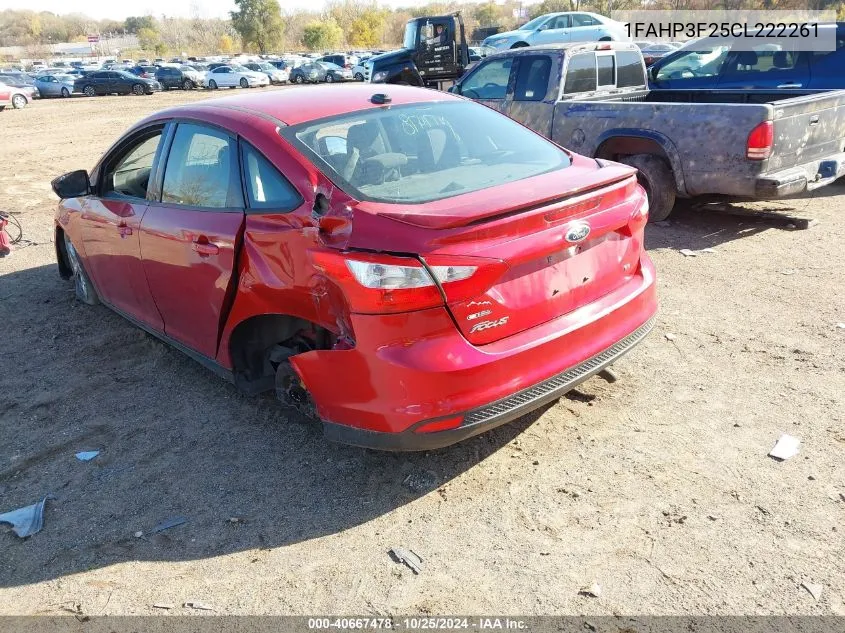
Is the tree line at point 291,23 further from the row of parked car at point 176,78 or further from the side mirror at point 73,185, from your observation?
the side mirror at point 73,185

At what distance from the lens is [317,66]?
43.7m

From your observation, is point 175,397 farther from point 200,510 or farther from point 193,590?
point 193,590

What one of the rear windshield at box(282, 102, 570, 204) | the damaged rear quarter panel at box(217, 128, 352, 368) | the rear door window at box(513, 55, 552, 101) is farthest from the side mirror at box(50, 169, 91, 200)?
the rear door window at box(513, 55, 552, 101)

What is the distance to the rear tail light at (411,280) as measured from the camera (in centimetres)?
275

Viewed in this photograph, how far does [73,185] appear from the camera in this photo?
4758mm

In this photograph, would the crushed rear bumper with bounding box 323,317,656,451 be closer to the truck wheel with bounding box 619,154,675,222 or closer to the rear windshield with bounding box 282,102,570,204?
the rear windshield with bounding box 282,102,570,204

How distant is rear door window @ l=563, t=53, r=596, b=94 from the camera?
8086 mm

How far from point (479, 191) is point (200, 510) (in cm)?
192

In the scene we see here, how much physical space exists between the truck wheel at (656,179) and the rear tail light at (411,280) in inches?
192

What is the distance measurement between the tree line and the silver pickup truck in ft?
130

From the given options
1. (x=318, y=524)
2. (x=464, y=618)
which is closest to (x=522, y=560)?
(x=464, y=618)

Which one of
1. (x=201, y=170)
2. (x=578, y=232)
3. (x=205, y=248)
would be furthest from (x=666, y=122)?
(x=205, y=248)

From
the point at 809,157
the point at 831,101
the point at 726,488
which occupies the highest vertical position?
the point at 831,101

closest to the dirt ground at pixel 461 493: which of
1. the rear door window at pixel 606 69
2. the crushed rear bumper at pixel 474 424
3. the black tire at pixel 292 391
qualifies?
the black tire at pixel 292 391
